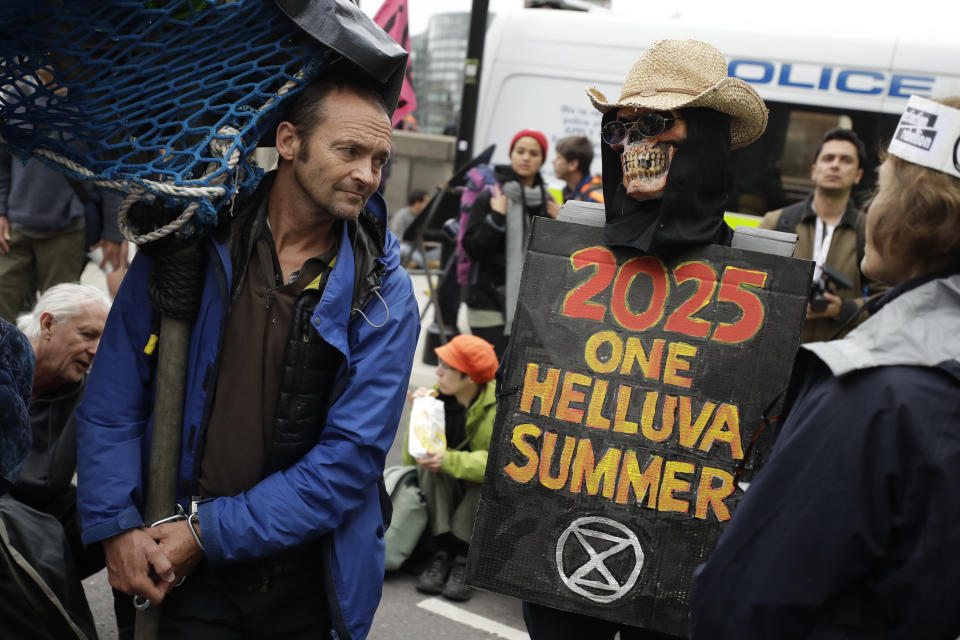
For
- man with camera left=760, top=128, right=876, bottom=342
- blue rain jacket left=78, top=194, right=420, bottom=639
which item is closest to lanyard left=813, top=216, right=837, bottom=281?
man with camera left=760, top=128, right=876, bottom=342

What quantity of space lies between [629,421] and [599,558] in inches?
13.7

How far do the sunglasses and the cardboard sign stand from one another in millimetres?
284

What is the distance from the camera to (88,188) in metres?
5.21

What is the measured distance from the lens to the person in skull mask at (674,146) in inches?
92.4

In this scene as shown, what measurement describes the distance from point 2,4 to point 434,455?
9.60ft

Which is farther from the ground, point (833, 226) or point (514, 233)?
point (833, 226)

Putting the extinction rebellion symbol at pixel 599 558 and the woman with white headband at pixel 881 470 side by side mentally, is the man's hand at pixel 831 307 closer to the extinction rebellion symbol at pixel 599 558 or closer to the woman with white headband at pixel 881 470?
the extinction rebellion symbol at pixel 599 558

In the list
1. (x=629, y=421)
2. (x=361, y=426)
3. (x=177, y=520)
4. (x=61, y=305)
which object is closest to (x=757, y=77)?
(x=61, y=305)

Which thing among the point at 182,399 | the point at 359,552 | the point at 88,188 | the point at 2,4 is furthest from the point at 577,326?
the point at 88,188

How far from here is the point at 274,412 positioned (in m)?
2.21

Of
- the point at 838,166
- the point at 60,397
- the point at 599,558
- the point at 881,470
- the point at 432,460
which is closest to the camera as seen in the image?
the point at 881,470

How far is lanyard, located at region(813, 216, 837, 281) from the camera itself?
516 centimetres

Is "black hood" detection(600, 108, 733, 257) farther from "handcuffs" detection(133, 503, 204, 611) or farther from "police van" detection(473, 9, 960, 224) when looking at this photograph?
"police van" detection(473, 9, 960, 224)

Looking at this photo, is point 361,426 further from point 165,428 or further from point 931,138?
point 931,138
